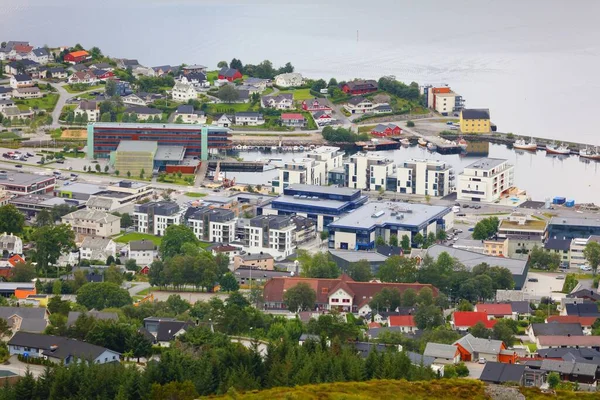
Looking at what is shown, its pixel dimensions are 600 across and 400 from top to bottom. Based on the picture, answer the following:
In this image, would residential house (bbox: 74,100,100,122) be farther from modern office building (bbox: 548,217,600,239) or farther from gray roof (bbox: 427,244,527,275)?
modern office building (bbox: 548,217,600,239)

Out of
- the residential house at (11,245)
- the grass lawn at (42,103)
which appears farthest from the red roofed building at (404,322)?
the grass lawn at (42,103)

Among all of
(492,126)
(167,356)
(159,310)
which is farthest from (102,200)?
(492,126)

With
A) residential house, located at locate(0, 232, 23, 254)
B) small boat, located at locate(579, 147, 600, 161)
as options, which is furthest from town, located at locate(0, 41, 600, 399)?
small boat, located at locate(579, 147, 600, 161)

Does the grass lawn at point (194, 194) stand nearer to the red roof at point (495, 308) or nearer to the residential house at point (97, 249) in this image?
the residential house at point (97, 249)

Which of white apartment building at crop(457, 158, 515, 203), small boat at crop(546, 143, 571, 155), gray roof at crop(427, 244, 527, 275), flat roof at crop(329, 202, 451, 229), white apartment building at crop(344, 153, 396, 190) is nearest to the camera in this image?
gray roof at crop(427, 244, 527, 275)

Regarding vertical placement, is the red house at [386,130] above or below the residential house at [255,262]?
above

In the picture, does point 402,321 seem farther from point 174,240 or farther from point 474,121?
point 474,121

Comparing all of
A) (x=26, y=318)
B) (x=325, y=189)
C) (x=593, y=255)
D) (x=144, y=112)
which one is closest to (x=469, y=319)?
(x=593, y=255)
